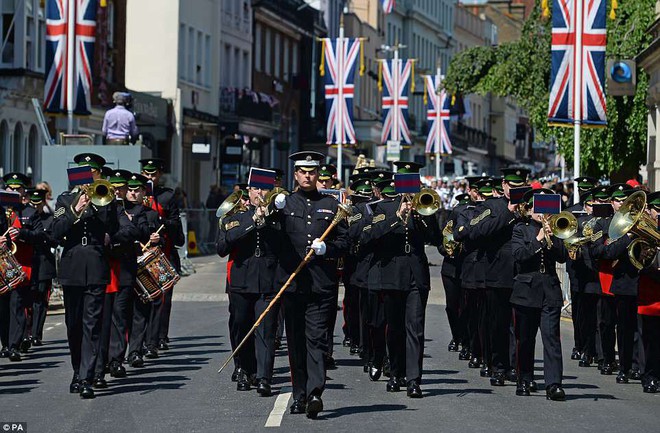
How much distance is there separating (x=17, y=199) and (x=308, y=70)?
56.3 m

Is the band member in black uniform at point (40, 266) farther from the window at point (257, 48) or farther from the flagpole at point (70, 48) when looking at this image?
the window at point (257, 48)

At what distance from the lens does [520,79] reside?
41.4 meters

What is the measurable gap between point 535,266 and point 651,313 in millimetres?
1397

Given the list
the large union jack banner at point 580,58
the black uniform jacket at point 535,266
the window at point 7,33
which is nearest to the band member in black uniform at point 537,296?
the black uniform jacket at point 535,266

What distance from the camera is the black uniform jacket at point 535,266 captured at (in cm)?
1473

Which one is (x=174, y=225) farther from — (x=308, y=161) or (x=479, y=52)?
(x=479, y=52)

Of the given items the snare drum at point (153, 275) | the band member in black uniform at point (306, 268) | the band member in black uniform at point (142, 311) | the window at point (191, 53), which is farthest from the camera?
the window at point (191, 53)

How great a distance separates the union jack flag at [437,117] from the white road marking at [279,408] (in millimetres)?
40124

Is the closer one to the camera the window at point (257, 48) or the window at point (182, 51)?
the window at point (182, 51)

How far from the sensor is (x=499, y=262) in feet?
52.6

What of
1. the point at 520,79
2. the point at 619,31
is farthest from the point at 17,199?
the point at 520,79

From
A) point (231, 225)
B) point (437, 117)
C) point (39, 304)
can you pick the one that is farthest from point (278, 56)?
point (231, 225)

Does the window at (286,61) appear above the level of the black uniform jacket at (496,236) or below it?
above

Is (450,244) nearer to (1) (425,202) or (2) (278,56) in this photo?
(1) (425,202)
